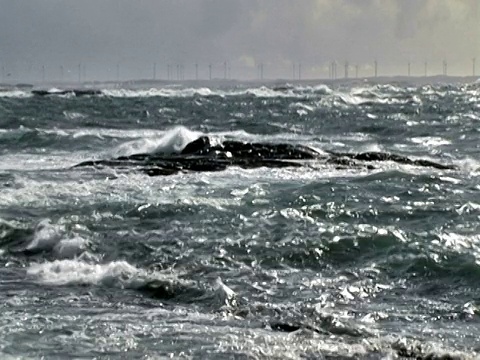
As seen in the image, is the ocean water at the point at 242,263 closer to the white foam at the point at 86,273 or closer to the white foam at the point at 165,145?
the white foam at the point at 86,273

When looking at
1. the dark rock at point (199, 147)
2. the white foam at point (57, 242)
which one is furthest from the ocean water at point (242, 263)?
the dark rock at point (199, 147)

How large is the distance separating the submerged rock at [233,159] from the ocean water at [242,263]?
74 cm

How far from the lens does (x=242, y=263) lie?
42.9 ft

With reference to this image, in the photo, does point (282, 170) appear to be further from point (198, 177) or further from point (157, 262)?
point (157, 262)

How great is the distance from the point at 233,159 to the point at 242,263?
1260 cm

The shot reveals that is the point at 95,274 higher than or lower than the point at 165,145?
lower

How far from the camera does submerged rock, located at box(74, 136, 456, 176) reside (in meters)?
24.4

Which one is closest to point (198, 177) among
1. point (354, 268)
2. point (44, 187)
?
point (44, 187)

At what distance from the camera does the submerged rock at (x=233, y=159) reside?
24.4m

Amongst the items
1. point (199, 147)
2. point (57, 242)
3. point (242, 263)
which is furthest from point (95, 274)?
point (199, 147)

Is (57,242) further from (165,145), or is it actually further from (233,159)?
(165,145)

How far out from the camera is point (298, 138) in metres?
42.2

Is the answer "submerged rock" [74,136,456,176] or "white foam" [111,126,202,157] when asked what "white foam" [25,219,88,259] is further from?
"white foam" [111,126,202,157]

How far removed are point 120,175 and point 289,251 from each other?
10025 millimetres
